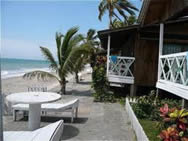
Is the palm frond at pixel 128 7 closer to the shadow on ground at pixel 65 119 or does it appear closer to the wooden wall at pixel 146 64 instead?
the wooden wall at pixel 146 64

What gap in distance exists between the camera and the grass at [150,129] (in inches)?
170

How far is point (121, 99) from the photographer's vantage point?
9602 mm

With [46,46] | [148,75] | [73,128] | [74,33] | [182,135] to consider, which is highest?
[74,33]

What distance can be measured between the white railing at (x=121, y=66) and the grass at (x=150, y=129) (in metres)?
4.22

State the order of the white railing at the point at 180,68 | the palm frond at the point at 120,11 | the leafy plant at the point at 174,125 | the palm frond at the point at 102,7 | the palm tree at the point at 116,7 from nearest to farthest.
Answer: the leafy plant at the point at 174,125 < the white railing at the point at 180,68 < the palm tree at the point at 116,7 < the palm frond at the point at 120,11 < the palm frond at the point at 102,7

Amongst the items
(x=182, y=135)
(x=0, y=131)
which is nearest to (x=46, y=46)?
(x=182, y=135)

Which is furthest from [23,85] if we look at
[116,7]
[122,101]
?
[116,7]

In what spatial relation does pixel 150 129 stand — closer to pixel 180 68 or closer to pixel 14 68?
pixel 180 68

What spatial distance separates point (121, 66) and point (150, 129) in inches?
207

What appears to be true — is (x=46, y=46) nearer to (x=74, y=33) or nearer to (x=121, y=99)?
(x=74, y=33)

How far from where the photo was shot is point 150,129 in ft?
15.9

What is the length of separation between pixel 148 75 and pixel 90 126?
17.6 feet

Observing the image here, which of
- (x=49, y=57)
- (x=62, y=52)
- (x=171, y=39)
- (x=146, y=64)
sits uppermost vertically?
Answer: (x=171, y=39)

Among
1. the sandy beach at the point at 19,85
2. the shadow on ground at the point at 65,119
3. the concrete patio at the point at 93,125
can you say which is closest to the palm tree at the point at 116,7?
the sandy beach at the point at 19,85
